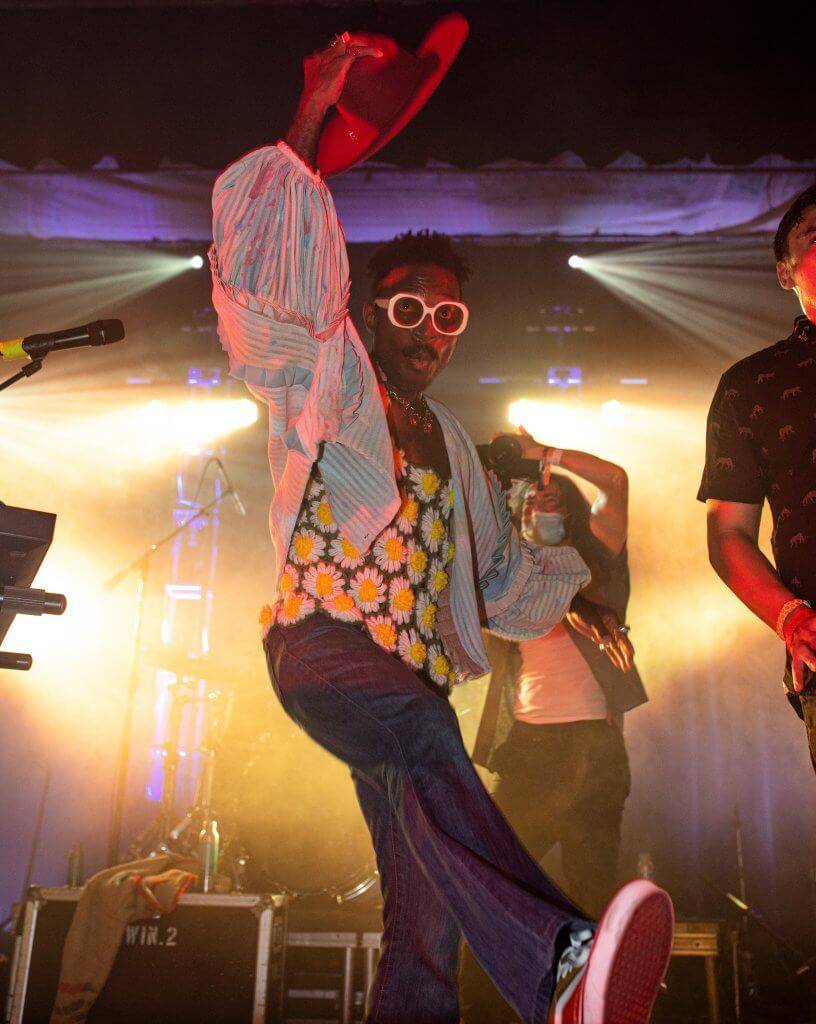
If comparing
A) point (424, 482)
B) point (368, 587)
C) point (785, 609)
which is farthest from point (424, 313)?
point (785, 609)

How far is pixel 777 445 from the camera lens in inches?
89.2

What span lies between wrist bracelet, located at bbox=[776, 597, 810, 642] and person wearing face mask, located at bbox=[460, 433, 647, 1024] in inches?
66.2

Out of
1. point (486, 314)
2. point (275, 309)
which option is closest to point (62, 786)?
point (486, 314)

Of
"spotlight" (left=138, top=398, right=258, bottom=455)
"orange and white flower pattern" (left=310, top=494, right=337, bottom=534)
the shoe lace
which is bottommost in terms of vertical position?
the shoe lace

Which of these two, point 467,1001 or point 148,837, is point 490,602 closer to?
point 467,1001

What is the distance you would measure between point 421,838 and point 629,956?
0.44 metres

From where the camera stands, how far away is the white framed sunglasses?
106 inches

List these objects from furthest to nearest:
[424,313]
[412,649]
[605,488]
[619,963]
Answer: [605,488] < [424,313] < [412,649] < [619,963]

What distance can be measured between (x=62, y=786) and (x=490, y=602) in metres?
6.38

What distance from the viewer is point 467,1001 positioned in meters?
3.74

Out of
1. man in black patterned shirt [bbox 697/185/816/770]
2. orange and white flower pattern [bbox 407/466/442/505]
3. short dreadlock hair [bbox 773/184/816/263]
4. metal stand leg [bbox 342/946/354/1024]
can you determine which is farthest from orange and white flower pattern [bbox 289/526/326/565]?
metal stand leg [bbox 342/946/354/1024]

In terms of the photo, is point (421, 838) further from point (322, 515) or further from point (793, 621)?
point (793, 621)

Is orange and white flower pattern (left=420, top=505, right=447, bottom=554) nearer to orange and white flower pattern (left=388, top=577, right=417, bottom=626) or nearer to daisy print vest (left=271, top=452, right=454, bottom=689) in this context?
daisy print vest (left=271, top=452, right=454, bottom=689)

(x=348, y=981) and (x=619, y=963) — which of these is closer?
(x=619, y=963)
